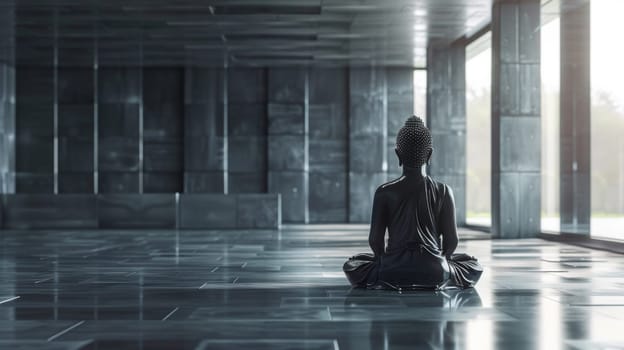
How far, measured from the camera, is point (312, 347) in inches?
198

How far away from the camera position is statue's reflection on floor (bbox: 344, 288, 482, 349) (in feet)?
17.0

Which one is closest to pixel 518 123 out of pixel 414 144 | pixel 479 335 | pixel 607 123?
pixel 607 123

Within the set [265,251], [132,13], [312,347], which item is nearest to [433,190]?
[312,347]

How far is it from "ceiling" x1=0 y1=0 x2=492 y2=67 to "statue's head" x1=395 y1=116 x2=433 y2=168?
415 inches

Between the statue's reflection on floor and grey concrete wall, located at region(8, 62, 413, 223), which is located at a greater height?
grey concrete wall, located at region(8, 62, 413, 223)

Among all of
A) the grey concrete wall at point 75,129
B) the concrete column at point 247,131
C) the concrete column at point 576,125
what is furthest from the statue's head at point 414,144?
the grey concrete wall at point 75,129

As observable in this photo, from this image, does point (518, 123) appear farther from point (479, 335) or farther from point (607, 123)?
point (479, 335)

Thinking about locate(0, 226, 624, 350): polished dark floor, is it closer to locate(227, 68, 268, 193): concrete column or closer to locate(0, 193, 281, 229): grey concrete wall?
locate(0, 193, 281, 229): grey concrete wall

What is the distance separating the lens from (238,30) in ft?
70.1

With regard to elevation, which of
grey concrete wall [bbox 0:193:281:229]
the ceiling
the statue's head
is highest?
the ceiling

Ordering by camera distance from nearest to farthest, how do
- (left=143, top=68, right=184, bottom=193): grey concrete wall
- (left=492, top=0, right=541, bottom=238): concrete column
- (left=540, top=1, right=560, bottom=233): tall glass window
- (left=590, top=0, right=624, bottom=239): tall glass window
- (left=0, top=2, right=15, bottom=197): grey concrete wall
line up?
(left=590, top=0, right=624, bottom=239): tall glass window → (left=540, top=1, right=560, bottom=233): tall glass window → (left=492, top=0, right=541, bottom=238): concrete column → (left=0, top=2, right=15, bottom=197): grey concrete wall → (left=143, top=68, right=184, bottom=193): grey concrete wall

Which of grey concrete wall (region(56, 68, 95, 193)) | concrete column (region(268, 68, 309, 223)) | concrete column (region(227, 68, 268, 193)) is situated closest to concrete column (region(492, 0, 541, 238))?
concrete column (region(268, 68, 309, 223))

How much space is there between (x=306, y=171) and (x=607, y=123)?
14.4 m

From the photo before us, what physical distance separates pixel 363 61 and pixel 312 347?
73.3 feet
